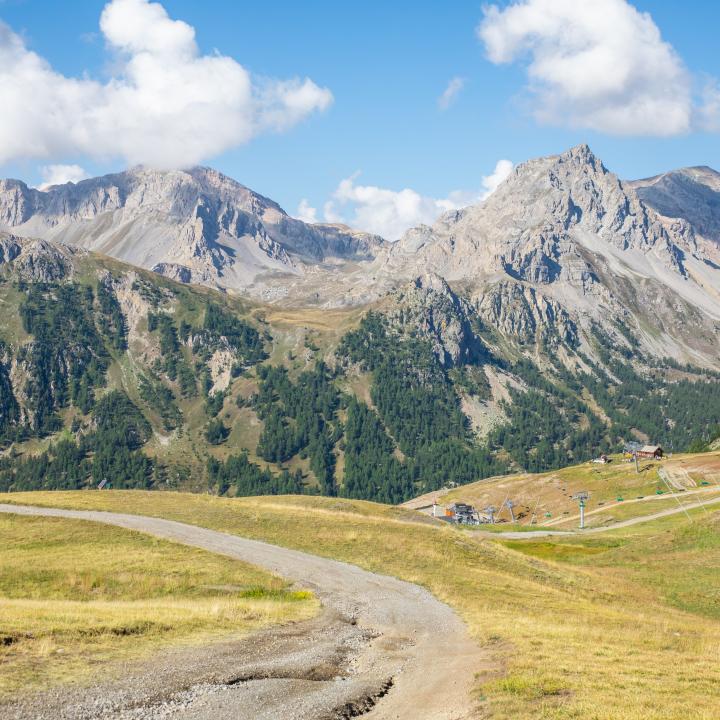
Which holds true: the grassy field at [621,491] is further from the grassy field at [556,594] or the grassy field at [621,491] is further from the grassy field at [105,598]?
the grassy field at [105,598]

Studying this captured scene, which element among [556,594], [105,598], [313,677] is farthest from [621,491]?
[313,677]

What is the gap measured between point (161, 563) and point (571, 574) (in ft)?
124

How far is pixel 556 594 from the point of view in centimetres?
4953

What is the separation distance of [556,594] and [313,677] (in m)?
31.6

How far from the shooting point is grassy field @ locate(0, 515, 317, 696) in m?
23.2

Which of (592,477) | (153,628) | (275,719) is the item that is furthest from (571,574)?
(592,477)

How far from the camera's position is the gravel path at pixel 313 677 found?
18859mm

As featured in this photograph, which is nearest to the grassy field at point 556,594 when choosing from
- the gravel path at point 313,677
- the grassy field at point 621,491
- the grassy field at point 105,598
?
the gravel path at point 313,677

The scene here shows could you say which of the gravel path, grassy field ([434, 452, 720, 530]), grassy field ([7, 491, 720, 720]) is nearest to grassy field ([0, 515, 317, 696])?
the gravel path

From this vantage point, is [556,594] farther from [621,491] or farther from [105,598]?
[621,491]

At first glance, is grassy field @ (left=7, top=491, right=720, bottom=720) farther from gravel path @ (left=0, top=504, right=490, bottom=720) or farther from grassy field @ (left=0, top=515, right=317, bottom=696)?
grassy field @ (left=0, top=515, right=317, bottom=696)

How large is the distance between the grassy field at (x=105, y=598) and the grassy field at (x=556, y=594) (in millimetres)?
10995

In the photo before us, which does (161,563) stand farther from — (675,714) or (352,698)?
(675,714)

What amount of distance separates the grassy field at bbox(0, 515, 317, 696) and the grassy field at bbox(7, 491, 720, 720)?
11.0 metres
